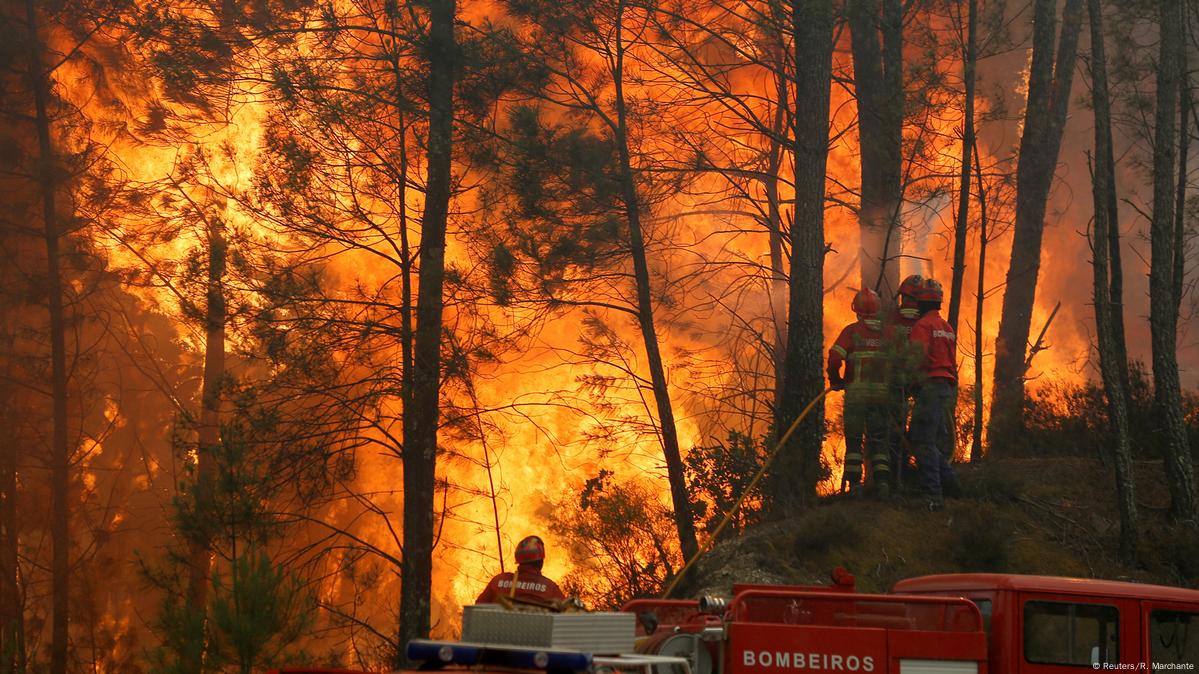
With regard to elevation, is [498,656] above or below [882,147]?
below

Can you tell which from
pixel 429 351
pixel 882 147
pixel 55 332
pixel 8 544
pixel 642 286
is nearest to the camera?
pixel 429 351

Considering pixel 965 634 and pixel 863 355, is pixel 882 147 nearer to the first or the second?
pixel 863 355

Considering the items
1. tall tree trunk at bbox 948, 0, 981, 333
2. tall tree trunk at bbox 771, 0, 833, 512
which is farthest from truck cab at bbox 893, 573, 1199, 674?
tall tree trunk at bbox 948, 0, 981, 333

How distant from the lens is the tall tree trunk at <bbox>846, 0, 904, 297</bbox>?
15.8 metres

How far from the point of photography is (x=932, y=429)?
12.5 metres

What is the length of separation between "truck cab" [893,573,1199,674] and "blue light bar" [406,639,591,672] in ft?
9.86

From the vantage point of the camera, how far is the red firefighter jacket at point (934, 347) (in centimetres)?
1249

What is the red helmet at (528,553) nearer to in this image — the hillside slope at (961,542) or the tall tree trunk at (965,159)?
the hillside slope at (961,542)

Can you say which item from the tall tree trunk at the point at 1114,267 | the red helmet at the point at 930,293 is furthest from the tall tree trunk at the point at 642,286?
the tall tree trunk at the point at 1114,267

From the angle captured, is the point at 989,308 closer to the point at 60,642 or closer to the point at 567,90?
the point at 567,90

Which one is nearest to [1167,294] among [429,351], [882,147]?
[882,147]

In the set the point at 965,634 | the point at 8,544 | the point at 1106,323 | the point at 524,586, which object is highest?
the point at 1106,323

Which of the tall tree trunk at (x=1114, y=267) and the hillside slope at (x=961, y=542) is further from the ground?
the tall tree trunk at (x=1114, y=267)

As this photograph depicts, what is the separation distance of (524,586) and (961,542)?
6.03 metres
